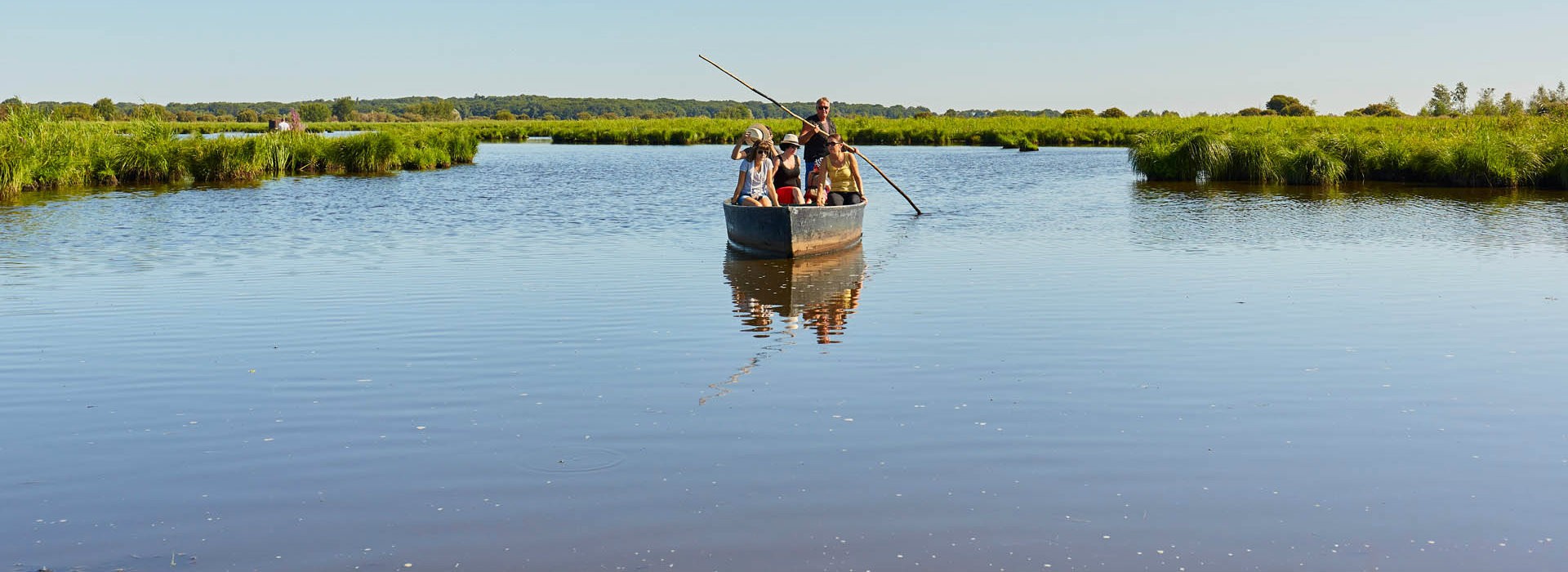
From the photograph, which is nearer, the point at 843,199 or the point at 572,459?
the point at 572,459

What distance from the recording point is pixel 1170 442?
21.8ft

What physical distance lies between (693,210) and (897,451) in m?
17.6

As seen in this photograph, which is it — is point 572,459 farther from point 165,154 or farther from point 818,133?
point 165,154

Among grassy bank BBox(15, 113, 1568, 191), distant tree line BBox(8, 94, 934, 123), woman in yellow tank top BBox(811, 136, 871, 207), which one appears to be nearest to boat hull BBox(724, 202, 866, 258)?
woman in yellow tank top BBox(811, 136, 871, 207)

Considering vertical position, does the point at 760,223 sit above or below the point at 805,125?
below

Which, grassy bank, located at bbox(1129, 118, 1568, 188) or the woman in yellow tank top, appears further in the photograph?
grassy bank, located at bbox(1129, 118, 1568, 188)

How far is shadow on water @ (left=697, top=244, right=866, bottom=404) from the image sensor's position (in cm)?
998

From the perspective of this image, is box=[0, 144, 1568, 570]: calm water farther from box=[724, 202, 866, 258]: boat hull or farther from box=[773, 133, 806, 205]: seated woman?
box=[773, 133, 806, 205]: seated woman

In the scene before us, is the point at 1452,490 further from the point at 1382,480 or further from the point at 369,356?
the point at 369,356

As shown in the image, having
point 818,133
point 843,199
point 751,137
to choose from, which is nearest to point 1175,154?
point 843,199

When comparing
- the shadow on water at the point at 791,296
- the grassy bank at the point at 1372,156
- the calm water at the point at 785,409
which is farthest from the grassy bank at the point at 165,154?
the grassy bank at the point at 1372,156

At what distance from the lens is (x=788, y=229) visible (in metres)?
14.8

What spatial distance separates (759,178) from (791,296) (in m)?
3.31

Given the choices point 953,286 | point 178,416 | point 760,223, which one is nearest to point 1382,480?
point 178,416
